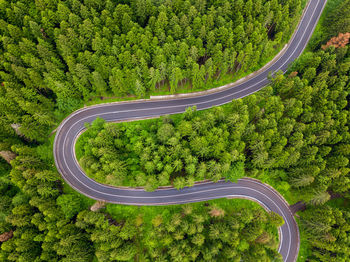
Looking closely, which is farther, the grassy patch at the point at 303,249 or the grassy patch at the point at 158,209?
the grassy patch at the point at 303,249

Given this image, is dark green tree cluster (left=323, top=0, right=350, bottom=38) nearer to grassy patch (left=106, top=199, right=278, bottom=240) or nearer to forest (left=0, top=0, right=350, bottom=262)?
forest (left=0, top=0, right=350, bottom=262)

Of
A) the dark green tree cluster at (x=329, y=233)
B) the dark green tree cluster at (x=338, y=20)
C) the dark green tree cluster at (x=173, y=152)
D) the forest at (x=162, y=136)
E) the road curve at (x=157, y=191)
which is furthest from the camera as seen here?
the dark green tree cluster at (x=338, y=20)

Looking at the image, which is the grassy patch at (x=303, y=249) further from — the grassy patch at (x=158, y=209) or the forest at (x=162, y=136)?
the grassy patch at (x=158, y=209)

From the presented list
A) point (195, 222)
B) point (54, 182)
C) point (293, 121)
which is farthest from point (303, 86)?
point (54, 182)

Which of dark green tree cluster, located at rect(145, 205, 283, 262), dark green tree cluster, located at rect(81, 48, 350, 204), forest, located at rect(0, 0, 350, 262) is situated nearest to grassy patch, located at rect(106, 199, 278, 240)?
forest, located at rect(0, 0, 350, 262)

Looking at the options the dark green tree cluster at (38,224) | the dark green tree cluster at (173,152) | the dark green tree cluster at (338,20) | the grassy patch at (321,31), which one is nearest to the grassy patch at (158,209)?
the dark green tree cluster at (173,152)

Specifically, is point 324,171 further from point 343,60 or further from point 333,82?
point 343,60

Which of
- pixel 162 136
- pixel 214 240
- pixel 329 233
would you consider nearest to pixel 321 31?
pixel 329 233
